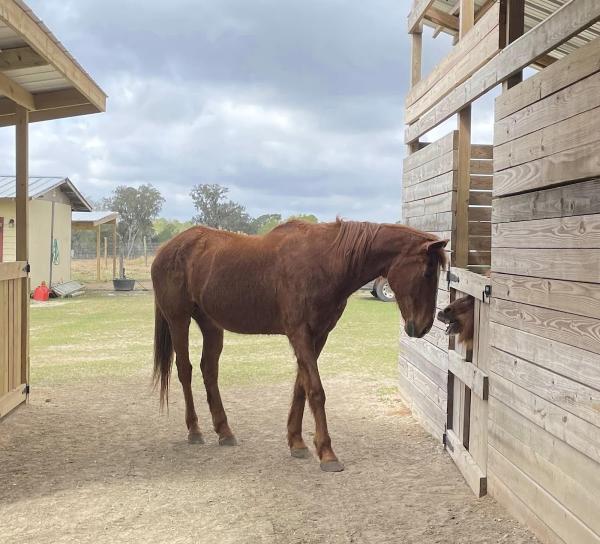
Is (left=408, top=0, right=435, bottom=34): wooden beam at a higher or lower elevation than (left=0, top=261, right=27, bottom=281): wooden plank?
higher

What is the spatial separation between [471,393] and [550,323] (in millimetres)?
1485

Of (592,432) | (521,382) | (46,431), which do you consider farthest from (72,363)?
(592,432)

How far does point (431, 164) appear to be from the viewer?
206 inches

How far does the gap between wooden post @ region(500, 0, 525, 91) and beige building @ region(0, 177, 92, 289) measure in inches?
670

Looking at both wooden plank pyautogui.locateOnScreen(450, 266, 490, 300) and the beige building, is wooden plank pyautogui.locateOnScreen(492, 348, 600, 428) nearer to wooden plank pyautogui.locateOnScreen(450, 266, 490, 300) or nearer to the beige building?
wooden plank pyautogui.locateOnScreen(450, 266, 490, 300)

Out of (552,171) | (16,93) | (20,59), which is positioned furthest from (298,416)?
(16,93)

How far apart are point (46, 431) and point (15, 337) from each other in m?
1.11

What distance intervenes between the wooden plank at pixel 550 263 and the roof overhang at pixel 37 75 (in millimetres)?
3586

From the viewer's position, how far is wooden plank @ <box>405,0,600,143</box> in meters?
2.64

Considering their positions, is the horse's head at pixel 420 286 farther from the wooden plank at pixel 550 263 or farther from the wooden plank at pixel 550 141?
the wooden plank at pixel 550 141

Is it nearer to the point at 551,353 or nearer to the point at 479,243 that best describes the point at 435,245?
the point at 479,243

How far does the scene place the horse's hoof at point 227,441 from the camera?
4.78m

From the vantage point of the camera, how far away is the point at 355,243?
4.29 m

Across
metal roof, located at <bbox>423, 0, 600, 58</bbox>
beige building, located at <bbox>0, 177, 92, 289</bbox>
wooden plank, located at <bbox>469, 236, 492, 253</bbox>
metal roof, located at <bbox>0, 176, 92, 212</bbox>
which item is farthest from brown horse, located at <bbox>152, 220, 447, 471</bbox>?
metal roof, located at <bbox>0, 176, 92, 212</bbox>
